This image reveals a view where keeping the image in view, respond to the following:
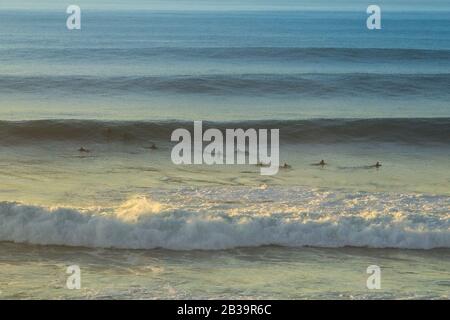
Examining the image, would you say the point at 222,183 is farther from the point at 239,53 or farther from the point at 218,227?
the point at 239,53

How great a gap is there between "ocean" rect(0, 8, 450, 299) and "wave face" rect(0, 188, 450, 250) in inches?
1.0

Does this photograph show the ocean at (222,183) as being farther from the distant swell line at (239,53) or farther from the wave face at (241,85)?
the distant swell line at (239,53)

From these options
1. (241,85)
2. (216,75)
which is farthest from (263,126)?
(216,75)

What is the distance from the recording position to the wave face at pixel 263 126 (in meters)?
21.0

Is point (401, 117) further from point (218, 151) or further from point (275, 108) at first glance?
point (218, 151)

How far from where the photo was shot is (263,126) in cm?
2281

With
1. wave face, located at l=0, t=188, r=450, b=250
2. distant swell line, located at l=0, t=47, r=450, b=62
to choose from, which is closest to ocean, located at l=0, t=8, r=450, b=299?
wave face, located at l=0, t=188, r=450, b=250

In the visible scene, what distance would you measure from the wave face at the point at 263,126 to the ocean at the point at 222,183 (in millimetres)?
69

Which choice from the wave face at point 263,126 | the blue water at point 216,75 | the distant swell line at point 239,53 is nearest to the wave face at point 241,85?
the blue water at point 216,75

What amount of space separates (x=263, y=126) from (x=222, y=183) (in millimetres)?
6860

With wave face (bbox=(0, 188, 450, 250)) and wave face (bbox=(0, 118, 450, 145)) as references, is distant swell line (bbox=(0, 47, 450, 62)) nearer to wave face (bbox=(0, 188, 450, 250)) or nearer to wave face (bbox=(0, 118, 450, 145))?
wave face (bbox=(0, 118, 450, 145))

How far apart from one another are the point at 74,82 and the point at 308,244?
59.4ft
